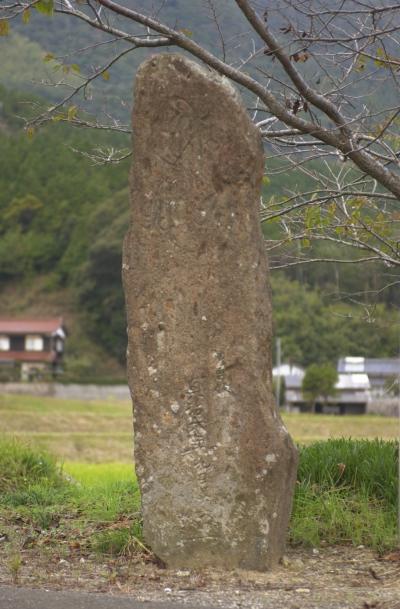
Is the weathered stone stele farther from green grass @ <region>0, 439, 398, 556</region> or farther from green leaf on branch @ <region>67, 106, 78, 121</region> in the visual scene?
green leaf on branch @ <region>67, 106, 78, 121</region>

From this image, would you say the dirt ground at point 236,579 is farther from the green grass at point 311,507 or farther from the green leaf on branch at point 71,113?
the green leaf on branch at point 71,113

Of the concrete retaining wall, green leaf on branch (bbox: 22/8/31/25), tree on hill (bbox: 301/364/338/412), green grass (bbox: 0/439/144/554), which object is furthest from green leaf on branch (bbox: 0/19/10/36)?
the concrete retaining wall

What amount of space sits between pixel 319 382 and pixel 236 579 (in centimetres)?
4210

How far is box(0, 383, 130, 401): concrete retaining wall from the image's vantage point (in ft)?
166

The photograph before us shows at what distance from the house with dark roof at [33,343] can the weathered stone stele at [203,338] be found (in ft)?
185

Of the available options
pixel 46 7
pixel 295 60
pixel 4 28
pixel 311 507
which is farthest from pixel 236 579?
pixel 4 28

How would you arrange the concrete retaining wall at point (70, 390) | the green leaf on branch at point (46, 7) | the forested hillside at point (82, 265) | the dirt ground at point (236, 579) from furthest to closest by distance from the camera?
1. the forested hillside at point (82, 265)
2. the concrete retaining wall at point (70, 390)
3. the green leaf on branch at point (46, 7)
4. the dirt ground at point (236, 579)

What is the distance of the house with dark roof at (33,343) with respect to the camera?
6322 cm

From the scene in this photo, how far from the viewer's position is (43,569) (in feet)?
23.4

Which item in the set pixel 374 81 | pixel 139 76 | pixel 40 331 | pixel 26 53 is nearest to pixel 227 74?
pixel 139 76

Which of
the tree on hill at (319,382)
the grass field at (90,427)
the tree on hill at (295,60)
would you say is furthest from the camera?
the tree on hill at (319,382)

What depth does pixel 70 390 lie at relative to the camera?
5156 centimetres

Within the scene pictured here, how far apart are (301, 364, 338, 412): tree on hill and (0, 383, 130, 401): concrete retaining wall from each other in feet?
33.2

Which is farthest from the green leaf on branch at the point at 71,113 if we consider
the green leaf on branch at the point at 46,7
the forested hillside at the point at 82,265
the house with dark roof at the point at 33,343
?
the house with dark roof at the point at 33,343
